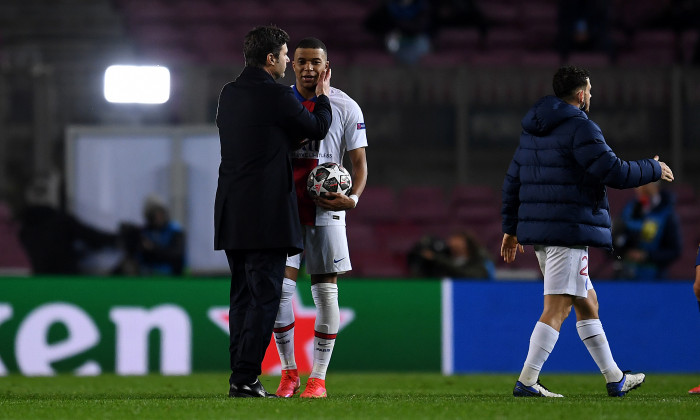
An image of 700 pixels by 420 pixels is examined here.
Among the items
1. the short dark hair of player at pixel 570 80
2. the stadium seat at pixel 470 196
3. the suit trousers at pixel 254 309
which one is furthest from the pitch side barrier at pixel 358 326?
the stadium seat at pixel 470 196

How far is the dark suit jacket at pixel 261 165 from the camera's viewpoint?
19.8 feet

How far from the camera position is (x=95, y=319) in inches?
404

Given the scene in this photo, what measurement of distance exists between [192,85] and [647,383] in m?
8.23

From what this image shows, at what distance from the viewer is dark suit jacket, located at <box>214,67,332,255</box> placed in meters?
6.04

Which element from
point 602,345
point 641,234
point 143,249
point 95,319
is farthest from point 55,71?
point 602,345

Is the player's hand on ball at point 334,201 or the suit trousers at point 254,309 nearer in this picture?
the suit trousers at point 254,309

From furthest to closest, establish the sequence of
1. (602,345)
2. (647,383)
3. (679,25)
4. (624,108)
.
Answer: (679,25)
(624,108)
(647,383)
(602,345)

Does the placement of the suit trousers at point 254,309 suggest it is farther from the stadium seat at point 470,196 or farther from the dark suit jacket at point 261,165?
the stadium seat at point 470,196

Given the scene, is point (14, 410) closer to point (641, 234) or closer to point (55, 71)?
point (641, 234)

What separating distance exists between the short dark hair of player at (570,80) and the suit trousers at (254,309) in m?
1.88

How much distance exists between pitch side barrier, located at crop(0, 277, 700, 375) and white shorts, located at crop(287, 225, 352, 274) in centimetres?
383

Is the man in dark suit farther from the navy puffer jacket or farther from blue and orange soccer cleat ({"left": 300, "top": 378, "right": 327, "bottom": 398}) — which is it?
the navy puffer jacket

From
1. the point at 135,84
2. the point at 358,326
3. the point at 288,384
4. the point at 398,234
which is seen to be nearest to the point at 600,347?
the point at 288,384

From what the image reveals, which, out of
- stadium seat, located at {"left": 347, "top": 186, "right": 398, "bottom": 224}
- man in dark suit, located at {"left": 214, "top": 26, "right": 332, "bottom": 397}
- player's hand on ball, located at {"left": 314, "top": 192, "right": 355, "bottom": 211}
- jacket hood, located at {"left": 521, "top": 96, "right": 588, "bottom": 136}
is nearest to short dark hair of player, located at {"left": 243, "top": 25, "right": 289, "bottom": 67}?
man in dark suit, located at {"left": 214, "top": 26, "right": 332, "bottom": 397}
